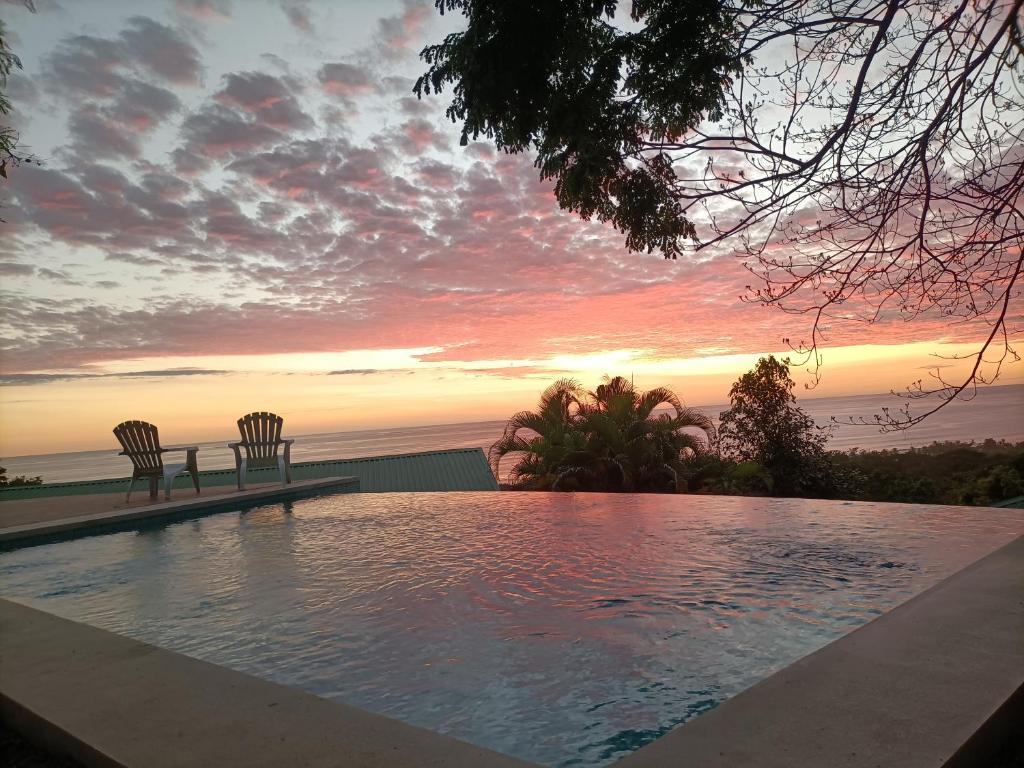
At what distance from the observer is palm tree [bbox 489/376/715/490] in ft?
32.5

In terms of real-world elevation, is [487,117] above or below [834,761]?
above

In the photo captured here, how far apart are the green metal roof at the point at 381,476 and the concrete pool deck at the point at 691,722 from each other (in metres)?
7.56

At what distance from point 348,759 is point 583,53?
338cm

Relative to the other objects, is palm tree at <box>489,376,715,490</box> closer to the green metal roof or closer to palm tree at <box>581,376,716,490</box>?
palm tree at <box>581,376,716,490</box>

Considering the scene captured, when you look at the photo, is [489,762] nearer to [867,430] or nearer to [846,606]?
[846,606]

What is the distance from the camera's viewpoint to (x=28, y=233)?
9.09 meters

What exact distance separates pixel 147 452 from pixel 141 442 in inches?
5.7

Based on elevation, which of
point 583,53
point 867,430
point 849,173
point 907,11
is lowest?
point 867,430

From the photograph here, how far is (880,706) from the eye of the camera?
1773 millimetres

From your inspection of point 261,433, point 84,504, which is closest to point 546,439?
point 261,433

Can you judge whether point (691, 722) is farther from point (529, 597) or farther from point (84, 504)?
point (84, 504)

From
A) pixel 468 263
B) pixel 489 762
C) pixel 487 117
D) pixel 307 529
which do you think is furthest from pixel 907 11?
pixel 468 263

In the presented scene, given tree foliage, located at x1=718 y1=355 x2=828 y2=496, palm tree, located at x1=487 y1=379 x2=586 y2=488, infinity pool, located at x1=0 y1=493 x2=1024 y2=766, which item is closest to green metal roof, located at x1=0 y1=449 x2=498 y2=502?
palm tree, located at x1=487 y1=379 x2=586 y2=488

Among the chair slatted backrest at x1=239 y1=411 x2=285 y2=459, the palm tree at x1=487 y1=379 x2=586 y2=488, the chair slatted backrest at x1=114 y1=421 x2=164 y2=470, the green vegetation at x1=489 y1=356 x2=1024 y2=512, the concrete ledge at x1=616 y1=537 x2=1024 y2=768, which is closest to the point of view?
the concrete ledge at x1=616 y1=537 x2=1024 y2=768
